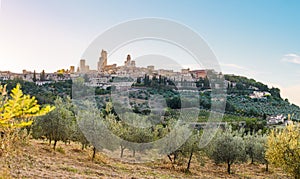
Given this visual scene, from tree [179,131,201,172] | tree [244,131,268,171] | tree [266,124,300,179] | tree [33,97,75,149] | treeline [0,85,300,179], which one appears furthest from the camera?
tree [244,131,268,171]

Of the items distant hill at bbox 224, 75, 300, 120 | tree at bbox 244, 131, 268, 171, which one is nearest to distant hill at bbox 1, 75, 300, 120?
distant hill at bbox 224, 75, 300, 120

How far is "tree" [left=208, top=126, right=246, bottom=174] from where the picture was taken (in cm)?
2333

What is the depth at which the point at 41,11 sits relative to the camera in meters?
18.1

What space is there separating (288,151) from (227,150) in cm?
849

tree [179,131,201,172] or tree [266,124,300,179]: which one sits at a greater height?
tree [266,124,300,179]

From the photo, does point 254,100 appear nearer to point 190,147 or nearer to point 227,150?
point 227,150

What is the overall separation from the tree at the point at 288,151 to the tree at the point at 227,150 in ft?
24.7

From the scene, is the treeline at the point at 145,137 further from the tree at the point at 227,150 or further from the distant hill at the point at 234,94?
the distant hill at the point at 234,94

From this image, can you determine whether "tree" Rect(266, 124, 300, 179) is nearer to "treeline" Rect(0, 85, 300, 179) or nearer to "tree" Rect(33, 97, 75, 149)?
"treeline" Rect(0, 85, 300, 179)

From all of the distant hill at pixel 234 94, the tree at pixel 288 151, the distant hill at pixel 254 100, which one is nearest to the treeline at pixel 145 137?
the tree at pixel 288 151

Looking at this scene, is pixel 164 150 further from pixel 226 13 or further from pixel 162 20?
pixel 226 13

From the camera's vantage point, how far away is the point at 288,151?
15.0m

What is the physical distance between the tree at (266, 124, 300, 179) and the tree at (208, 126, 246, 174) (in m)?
7.53

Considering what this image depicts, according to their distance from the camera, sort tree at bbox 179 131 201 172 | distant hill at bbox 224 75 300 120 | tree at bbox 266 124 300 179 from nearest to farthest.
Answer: tree at bbox 266 124 300 179 < tree at bbox 179 131 201 172 < distant hill at bbox 224 75 300 120
